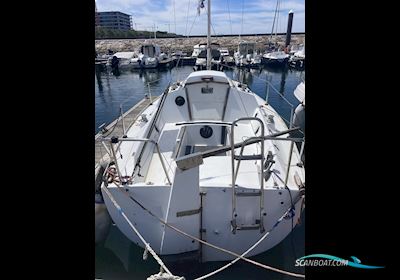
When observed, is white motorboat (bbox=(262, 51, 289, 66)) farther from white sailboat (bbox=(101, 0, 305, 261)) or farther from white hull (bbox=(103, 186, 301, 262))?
white hull (bbox=(103, 186, 301, 262))

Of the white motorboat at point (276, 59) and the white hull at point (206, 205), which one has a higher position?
the white motorboat at point (276, 59)

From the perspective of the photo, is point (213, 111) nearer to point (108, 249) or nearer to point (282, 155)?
point (282, 155)

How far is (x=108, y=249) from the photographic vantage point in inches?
235

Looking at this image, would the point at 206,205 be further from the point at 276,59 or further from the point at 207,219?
the point at 276,59
